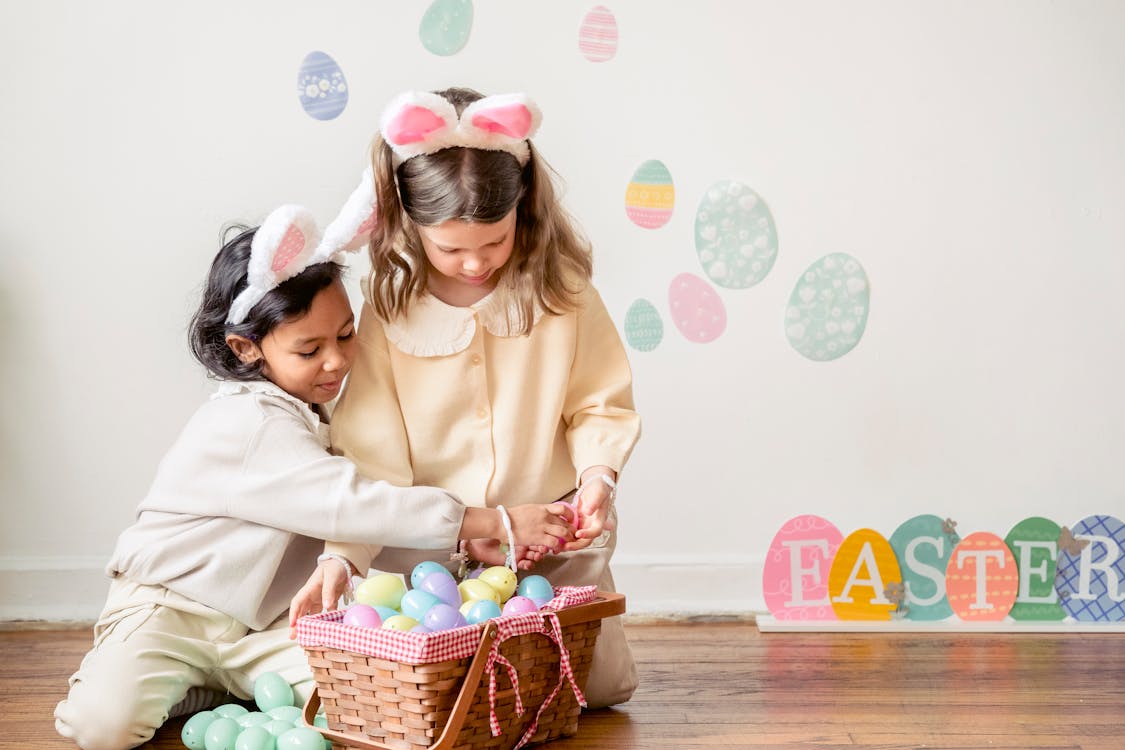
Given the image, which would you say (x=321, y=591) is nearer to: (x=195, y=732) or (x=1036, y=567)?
(x=195, y=732)

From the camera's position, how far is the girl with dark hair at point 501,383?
1.81 m

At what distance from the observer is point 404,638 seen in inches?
57.6

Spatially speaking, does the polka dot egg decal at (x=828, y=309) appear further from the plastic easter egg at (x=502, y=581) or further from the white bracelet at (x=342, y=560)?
the white bracelet at (x=342, y=560)

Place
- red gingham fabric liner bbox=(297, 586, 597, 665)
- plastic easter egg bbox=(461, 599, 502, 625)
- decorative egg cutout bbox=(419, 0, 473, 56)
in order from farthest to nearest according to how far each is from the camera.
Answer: decorative egg cutout bbox=(419, 0, 473, 56) → plastic easter egg bbox=(461, 599, 502, 625) → red gingham fabric liner bbox=(297, 586, 597, 665)

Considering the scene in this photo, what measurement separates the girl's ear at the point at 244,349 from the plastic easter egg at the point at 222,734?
550 millimetres

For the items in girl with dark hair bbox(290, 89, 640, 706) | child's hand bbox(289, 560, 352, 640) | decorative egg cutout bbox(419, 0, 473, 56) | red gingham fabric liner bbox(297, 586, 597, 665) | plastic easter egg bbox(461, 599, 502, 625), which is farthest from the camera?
decorative egg cutout bbox(419, 0, 473, 56)

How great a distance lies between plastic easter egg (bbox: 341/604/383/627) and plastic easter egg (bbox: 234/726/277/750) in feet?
0.65

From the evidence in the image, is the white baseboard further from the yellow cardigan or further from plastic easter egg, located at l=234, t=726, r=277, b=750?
plastic easter egg, located at l=234, t=726, r=277, b=750

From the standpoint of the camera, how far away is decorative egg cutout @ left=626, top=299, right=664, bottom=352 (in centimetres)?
247

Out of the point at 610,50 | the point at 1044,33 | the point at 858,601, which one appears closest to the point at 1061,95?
the point at 1044,33

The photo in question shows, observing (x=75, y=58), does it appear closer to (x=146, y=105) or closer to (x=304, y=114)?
(x=146, y=105)

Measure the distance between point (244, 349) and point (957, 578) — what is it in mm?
1484

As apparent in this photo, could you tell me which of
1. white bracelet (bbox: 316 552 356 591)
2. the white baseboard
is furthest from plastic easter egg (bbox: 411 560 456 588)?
the white baseboard

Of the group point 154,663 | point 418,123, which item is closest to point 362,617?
point 154,663
